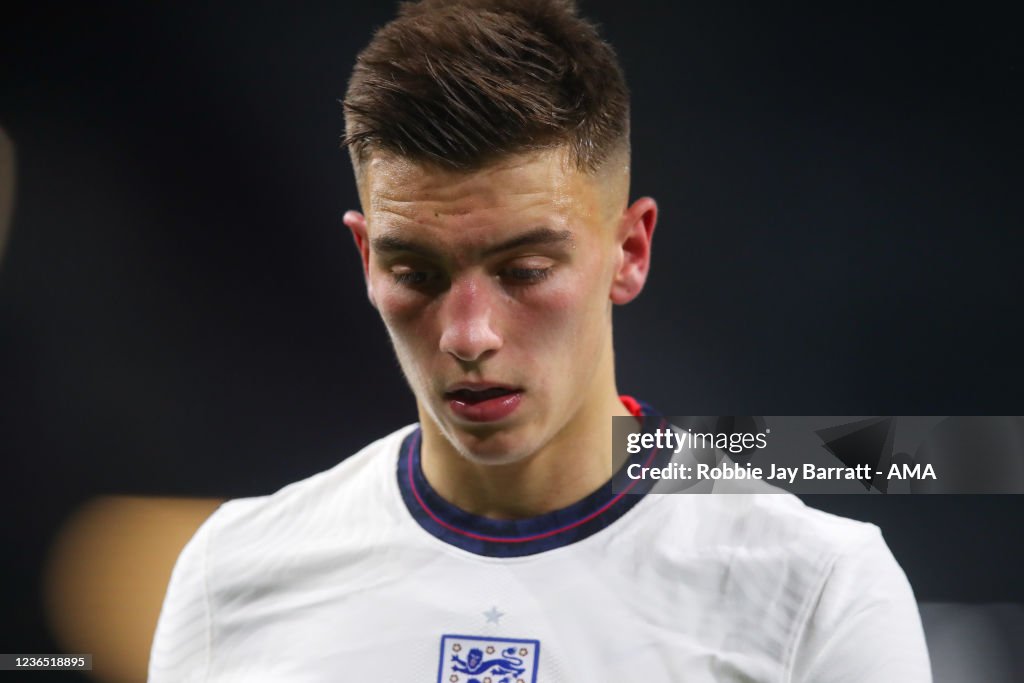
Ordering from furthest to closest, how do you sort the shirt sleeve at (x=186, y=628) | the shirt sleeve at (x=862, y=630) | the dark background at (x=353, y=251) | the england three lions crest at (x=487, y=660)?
1. the dark background at (x=353, y=251)
2. the shirt sleeve at (x=186, y=628)
3. the england three lions crest at (x=487, y=660)
4. the shirt sleeve at (x=862, y=630)

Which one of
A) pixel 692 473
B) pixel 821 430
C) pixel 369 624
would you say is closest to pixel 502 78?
pixel 692 473

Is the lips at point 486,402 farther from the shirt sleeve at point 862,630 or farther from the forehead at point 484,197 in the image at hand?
the shirt sleeve at point 862,630

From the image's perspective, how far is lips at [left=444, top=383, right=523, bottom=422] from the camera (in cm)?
122

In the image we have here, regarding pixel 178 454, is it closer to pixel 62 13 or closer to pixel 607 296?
pixel 62 13

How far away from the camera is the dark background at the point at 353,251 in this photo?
204cm

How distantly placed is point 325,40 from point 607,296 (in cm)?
122

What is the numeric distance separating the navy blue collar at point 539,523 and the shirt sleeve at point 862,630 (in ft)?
0.87

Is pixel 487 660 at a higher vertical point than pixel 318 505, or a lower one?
lower

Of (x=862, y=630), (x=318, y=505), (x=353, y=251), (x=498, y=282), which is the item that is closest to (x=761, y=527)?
(x=862, y=630)

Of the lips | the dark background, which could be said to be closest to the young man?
the lips

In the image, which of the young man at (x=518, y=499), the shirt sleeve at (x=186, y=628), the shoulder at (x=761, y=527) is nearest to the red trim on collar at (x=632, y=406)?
the young man at (x=518, y=499)

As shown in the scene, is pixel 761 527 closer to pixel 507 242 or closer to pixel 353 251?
pixel 507 242

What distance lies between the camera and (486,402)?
1223 mm

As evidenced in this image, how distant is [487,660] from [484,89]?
0.67 m
